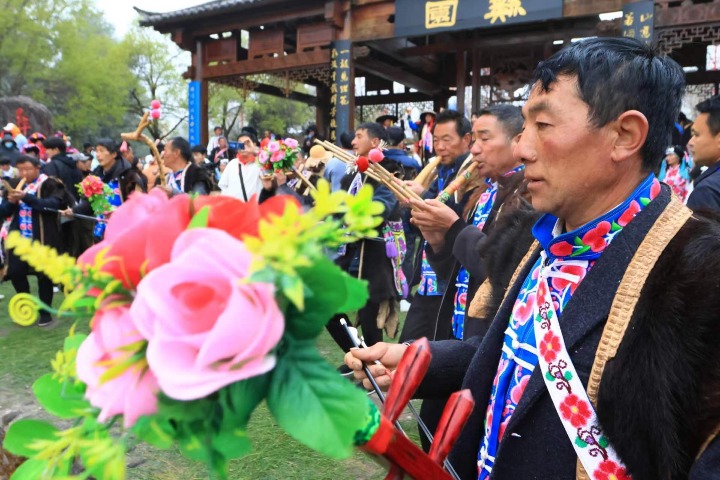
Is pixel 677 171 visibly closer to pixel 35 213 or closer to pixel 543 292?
pixel 543 292

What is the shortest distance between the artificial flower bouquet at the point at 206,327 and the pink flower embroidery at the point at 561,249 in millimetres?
768

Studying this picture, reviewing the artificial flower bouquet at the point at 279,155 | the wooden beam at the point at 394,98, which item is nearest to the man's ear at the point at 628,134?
the artificial flower bouquet at the point at 279,155

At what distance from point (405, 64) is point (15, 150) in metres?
8.41

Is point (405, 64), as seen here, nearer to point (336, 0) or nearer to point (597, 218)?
point (336, 0)

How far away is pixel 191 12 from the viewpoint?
11.5 meters

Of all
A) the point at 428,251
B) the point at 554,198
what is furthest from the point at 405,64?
the point at 554,198

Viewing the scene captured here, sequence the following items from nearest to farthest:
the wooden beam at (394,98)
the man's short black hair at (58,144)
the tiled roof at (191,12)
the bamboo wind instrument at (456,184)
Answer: the bamboo wind instrument at (456,184) < the man's short black hair at (58,144) < the tiled roof at (191,12) < the wooden beam at (394,98)

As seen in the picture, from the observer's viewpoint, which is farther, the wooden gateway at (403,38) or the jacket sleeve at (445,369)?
the wooden gateway at (403,38)

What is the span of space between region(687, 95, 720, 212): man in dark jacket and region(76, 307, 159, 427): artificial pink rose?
3.39 meters

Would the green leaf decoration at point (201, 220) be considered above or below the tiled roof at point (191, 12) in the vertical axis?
below

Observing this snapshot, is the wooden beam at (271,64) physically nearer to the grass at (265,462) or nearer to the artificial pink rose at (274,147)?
the artificial pink rose at (274,147)

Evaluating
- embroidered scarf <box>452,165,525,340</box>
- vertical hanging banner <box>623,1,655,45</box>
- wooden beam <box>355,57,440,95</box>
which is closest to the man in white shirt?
embroidered scarf <box>452,165,525,340</box>

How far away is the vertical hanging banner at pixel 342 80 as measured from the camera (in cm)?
1070

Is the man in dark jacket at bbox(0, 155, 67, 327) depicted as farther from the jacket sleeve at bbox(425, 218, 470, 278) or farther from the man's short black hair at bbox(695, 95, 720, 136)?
the man's short black hair at bbox(695, 95, 720, 136)
